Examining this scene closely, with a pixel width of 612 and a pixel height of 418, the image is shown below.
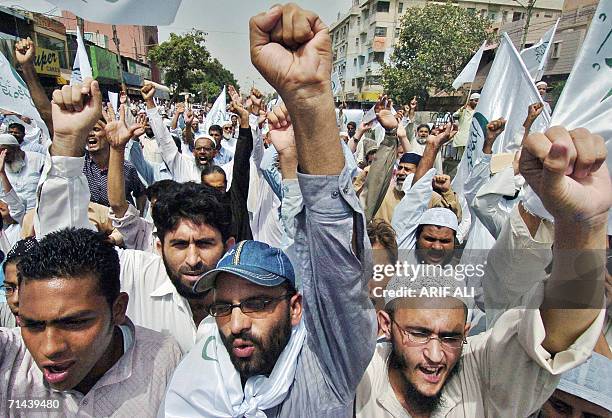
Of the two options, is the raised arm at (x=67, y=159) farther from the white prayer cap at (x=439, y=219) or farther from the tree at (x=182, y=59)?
the tree at (x=182, y=59)

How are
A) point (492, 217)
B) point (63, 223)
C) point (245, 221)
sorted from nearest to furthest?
point (63, 223)
point (492, 217)
point (245, 221)

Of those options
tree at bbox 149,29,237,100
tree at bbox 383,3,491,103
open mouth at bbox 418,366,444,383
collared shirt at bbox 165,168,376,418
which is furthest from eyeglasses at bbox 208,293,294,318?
tree at bbox 149,29,237,100

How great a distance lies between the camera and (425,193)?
3.09 metres

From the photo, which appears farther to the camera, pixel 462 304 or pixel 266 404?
pixel 462 304

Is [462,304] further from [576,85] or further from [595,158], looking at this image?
[576,85]

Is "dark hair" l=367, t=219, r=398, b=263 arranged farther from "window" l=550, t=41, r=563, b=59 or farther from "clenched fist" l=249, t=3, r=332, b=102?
"window" l=550, t=41, r=563, b=59

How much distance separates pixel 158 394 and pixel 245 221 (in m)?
1.67

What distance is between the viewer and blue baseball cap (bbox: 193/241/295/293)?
1312 millimetres

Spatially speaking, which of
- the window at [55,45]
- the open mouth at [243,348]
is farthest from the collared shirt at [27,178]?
the window at [55,45]

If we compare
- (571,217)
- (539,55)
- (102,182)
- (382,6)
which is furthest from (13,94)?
(382,6)

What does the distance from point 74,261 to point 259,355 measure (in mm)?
668

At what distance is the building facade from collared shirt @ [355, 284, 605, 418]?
37.7 meters

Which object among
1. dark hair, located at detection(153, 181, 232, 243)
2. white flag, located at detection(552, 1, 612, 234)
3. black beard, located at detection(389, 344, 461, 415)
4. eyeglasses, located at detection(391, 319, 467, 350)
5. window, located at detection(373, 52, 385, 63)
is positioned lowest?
black beard, located at detection(389, 344, 461, 415)

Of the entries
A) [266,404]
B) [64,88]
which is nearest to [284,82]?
[266,404]
